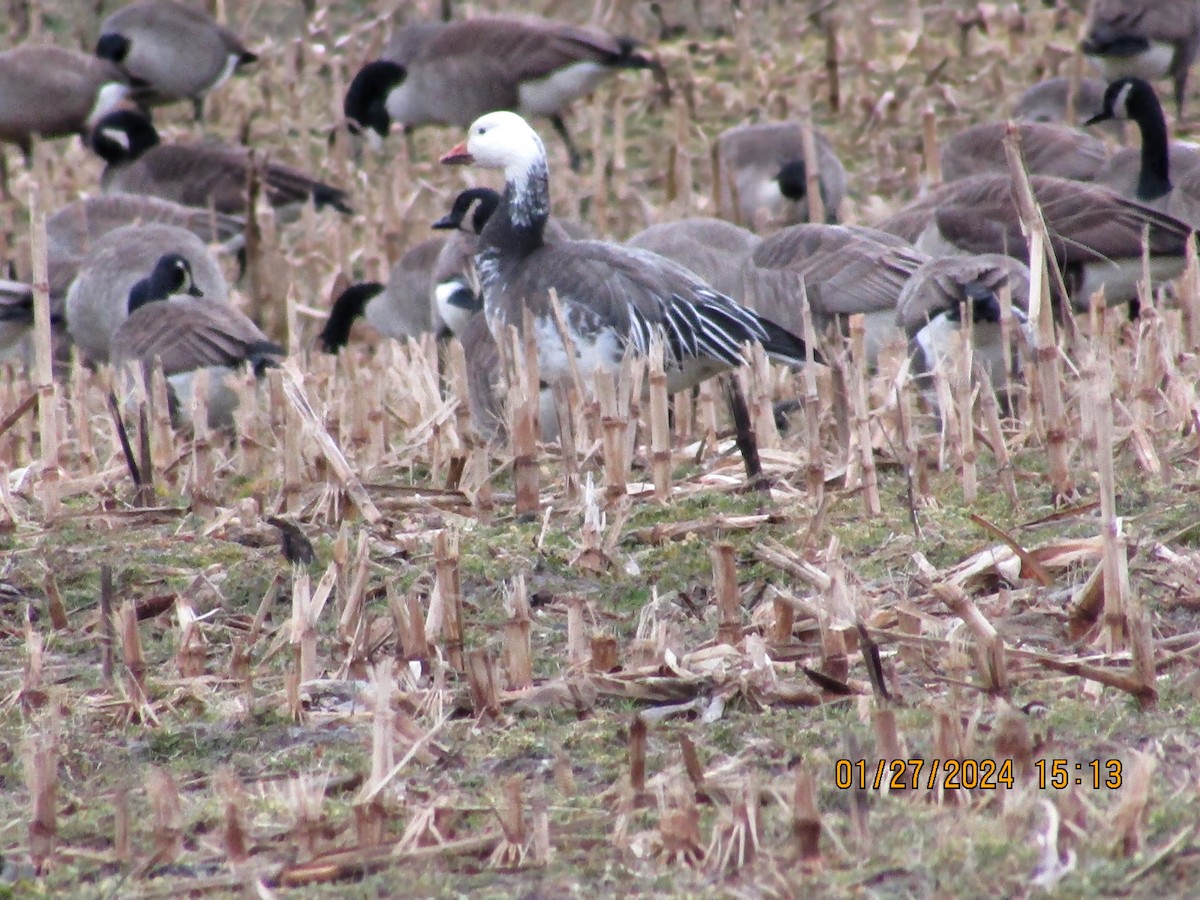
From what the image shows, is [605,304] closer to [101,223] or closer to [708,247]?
[708,247]

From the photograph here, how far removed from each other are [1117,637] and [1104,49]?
30.5 feet

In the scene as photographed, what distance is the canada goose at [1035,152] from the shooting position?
9773 millimetres

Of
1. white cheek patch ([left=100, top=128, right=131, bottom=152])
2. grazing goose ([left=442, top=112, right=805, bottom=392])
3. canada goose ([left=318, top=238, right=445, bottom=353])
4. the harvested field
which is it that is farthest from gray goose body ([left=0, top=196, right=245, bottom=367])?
grazing goose ([left=442, top=112, right=805, bottom=392])

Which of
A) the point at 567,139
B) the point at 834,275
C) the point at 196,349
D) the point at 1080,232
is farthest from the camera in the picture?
the point at 567,139

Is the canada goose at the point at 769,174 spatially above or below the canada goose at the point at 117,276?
above

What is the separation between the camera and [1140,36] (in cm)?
1183

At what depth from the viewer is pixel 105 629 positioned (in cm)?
395

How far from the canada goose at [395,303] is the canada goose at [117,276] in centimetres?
66

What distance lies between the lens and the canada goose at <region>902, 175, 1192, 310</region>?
7.49 m

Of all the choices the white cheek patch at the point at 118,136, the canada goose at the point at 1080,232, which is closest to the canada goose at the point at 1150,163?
the canada goose at the point at 1080,232

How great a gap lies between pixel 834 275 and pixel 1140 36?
16.9 feet
